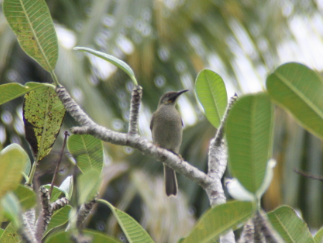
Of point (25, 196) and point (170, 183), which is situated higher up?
point (25, 196)

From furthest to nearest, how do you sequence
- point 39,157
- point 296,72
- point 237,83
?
point 237,83, point 39,157, point 296,72

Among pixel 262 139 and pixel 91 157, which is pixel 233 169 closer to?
pixel 262 139

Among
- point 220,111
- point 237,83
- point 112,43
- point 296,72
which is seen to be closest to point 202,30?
point 237,83

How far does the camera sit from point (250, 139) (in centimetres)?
108

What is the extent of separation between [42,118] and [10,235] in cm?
47

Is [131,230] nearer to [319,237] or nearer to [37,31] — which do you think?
[319,237]

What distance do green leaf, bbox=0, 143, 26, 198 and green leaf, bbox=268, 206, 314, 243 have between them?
0.87 meters

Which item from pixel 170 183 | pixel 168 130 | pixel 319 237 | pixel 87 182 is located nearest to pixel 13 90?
pixel 87 182

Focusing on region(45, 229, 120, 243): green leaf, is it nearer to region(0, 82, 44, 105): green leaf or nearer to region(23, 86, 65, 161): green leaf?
region(23, 86, 65, 161): green leaf

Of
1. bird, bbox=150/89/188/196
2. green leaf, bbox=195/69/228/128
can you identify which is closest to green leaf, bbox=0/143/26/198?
green leaf, bbox=195/69/228/128

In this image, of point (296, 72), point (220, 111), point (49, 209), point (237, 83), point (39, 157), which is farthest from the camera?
point (237, 83)

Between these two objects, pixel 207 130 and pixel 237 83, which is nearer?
pixel 207 130

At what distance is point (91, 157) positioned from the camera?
5.45ft

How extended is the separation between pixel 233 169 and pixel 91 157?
76 centimetres
